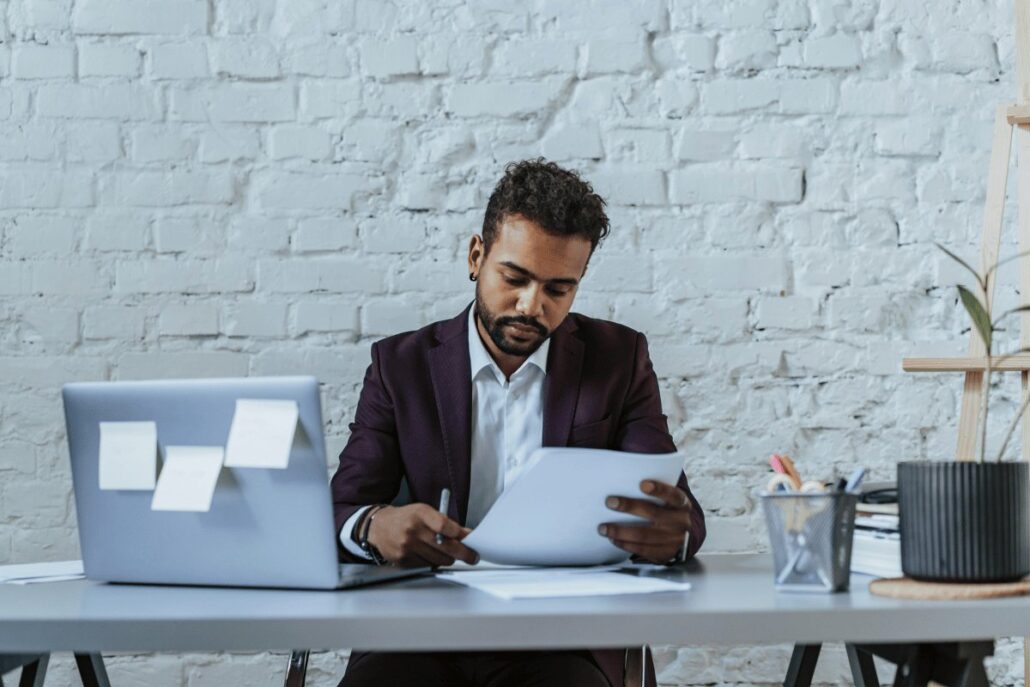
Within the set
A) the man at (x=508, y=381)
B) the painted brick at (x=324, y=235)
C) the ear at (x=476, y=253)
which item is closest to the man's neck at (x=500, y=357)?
the man at (x=508, y=381)

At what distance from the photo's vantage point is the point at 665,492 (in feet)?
4.86

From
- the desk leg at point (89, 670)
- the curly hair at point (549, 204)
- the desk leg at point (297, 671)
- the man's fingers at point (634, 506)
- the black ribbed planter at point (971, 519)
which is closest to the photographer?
the black ribbed planter at point (971, 519)

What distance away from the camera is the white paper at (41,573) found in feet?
5.03

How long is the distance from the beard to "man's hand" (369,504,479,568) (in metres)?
0.56

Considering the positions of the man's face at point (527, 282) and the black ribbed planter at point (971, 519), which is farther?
the man's face at point (527, 282)

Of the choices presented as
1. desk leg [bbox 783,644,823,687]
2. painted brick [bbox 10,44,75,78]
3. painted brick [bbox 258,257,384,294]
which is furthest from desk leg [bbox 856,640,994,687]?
painted brick [bbox 10,44,75,78]

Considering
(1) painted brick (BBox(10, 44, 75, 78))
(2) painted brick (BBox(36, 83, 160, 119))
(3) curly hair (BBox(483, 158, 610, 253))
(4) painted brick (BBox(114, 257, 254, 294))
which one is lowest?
(4) painted brick (BBox(114, 257, 254, 294))

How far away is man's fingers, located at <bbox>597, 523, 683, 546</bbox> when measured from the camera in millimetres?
1498

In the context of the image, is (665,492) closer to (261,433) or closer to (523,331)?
(261,433)

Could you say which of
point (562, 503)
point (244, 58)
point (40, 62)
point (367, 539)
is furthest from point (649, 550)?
point (40, 62)

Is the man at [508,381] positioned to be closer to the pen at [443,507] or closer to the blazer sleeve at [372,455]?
the blazer sleeve at [372,455]

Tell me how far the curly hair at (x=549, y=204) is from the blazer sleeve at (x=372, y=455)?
346 mm

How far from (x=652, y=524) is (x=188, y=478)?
591mm

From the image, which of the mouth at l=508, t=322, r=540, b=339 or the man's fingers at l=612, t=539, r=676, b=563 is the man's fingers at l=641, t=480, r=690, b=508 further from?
the mouth at l=508, t=322, r=540, b=339
